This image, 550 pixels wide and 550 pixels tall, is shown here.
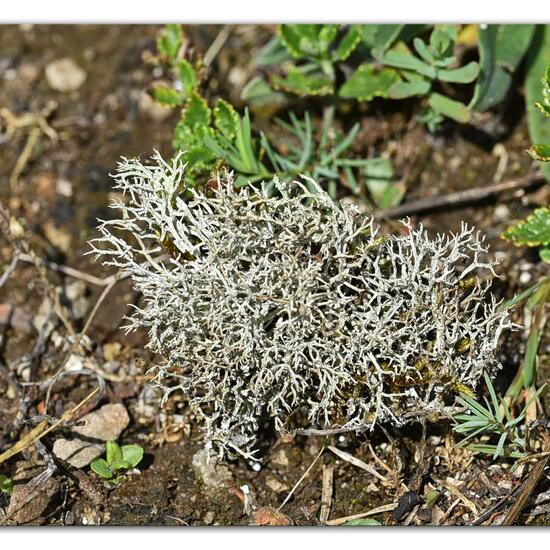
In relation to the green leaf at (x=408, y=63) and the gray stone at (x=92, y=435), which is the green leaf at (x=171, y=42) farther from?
the gray stone at (x=92, y=435)

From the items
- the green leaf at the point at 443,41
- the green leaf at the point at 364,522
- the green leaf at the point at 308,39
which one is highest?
the green leaf at the point at 443,41

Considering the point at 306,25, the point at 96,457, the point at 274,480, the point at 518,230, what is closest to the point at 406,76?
the point at 306,25

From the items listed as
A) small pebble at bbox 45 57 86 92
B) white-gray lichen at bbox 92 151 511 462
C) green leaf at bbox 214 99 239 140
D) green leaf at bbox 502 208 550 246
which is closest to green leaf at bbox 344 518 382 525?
white-gray lichen at bbox 92 151 511 462

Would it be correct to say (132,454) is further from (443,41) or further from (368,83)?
(443,41)

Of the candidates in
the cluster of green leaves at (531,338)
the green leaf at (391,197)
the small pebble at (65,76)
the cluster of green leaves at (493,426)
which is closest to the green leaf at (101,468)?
the cluster of green leaves at (493,426)

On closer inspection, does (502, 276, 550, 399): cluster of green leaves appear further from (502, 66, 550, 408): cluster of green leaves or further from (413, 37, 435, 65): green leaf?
(413, 37, 435, 65): green leaf
